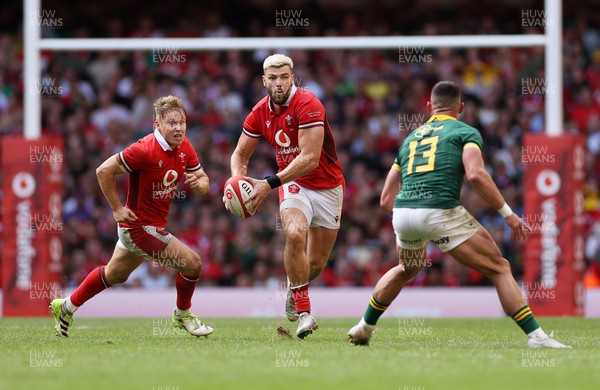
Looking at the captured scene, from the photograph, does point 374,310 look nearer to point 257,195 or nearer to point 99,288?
point 257,195

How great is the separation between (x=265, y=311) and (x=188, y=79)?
560 centimetres

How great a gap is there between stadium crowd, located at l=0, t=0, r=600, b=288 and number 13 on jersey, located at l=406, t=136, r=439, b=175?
792cm

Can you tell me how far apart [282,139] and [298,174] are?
1.84ft

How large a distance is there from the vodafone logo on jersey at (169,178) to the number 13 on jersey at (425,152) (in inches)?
82.0

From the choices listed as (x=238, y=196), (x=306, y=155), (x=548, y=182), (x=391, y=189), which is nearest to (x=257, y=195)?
(x=238, y=196)

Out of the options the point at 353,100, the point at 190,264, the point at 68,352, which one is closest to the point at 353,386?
the point at 68,352

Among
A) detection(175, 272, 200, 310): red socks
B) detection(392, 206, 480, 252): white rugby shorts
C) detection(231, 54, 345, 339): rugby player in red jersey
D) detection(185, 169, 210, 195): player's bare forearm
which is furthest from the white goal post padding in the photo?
detection(392, 206, 480, 252): white rugby shorts

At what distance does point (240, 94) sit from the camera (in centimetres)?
1747

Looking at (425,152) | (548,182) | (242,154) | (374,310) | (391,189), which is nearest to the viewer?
(425,152)

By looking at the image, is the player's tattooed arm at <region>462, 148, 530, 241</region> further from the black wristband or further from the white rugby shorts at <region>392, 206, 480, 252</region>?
the black wristband

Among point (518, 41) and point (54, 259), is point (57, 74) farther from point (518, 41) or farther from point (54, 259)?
point (518, 41)

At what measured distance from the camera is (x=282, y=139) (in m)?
8.74

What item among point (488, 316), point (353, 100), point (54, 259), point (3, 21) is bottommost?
point (488, 316)

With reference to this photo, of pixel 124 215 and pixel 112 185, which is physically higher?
pixel 112 185
